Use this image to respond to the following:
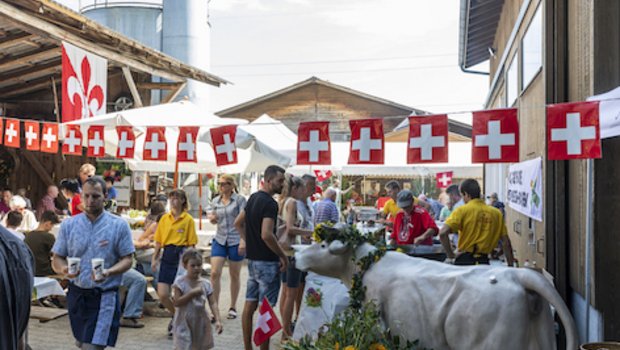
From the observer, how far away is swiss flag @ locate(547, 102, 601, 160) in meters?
5.09

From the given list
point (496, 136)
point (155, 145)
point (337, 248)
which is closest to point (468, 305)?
point (337, 248)

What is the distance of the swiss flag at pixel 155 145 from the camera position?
1012cm

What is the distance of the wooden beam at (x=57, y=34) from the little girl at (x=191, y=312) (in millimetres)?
7191

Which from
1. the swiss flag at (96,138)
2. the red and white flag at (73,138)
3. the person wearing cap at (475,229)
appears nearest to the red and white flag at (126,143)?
the swiss flag at (96,138)

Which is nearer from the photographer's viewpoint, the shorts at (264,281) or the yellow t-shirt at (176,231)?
the shorts at (264,281)

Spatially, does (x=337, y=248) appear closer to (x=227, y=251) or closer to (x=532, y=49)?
(x=227, y=251)

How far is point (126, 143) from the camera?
10188mm

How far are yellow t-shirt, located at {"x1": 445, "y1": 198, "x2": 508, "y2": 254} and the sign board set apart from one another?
0.52 metres

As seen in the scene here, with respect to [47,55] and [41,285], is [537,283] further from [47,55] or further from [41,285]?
[47,55]

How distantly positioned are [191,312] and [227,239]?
101 inches

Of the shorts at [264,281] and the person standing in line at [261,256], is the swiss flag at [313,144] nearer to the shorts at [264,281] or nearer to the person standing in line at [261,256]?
the person standing in line at [261,256]

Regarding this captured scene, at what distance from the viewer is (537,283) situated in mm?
3680

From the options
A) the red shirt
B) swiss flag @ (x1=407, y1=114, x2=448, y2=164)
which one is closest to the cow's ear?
swiss flag @ (x1=407, y1=114, x2=448, y2=164)

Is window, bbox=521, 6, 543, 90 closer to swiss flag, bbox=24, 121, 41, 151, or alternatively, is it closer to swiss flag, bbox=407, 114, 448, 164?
swiss flag, bbox=407, 114, 448, 164
